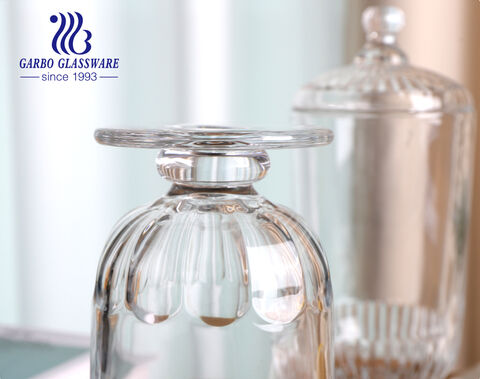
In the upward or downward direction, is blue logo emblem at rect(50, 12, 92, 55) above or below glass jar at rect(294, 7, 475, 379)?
above

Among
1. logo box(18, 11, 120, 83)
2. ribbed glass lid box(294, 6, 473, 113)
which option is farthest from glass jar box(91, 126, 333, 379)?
ribbed glass lid box(294, 6, 473, 113)

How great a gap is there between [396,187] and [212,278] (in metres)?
0.37

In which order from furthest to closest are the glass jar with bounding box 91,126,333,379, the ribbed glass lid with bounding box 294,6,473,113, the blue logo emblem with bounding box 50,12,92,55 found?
the ribbed glass lid with bounding box 294,6,473,113
the blue logo emblem with bounding box 50,12,92,55
the glass jar with bounding box 91,126,333,379

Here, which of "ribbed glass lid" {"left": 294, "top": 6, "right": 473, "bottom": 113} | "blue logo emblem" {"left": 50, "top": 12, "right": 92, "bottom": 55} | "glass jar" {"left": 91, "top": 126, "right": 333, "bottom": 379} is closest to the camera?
"glass jar" {"left": 91, "top": 126, "right": 333, "bottom": 379}

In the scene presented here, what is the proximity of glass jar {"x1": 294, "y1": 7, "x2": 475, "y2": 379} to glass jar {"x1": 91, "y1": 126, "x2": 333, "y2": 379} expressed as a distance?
315 mm

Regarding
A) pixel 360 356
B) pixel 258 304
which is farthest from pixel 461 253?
pixel 258 304

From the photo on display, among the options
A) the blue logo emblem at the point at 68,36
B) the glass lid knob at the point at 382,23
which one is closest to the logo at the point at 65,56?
the blue logo emblem at the point at 68,36

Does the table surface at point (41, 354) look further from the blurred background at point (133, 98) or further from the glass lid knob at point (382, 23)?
the glass lid knob at point (382, 23)

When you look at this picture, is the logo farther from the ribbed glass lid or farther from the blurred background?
the ribbed glass lid

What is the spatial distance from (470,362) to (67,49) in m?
0.64

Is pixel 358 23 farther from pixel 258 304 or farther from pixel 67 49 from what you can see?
pixel 258 304

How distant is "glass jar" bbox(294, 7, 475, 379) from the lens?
64 cm

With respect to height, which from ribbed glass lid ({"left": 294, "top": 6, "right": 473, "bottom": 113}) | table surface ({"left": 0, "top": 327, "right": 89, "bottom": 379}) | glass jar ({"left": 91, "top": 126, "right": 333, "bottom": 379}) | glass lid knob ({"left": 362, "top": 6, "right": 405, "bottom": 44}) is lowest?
table surface ({"left": 0, "top": 327, "right": 89, "bottom": 379})

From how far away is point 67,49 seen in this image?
0.49 metres
